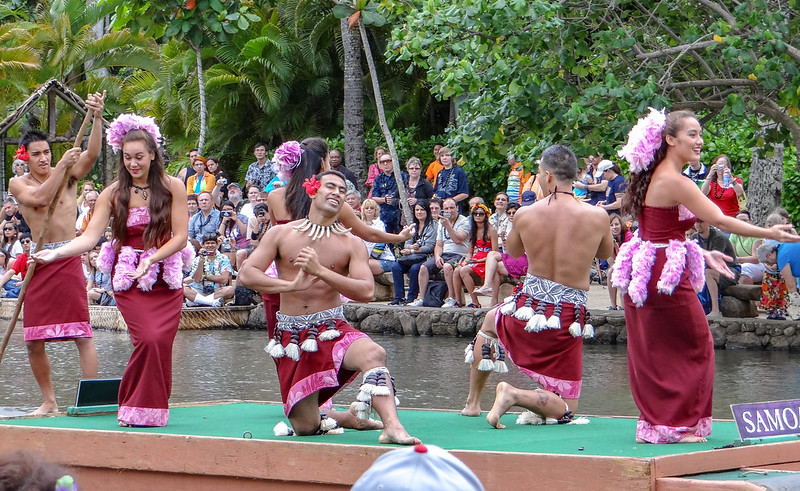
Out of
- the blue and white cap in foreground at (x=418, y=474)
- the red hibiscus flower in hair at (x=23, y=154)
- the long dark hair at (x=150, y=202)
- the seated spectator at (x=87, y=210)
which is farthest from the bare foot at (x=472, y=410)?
the seated spectator at (x=87, y=210)

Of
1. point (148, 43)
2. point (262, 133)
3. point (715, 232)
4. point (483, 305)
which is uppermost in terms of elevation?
point (148, 43)

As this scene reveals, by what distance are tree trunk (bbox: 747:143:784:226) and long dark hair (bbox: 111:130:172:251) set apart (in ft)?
36.6

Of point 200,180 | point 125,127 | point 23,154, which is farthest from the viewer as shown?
point 200,180

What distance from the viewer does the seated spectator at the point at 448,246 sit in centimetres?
1421

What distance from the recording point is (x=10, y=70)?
24.4 m

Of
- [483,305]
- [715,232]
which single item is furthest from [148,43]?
[715,232]

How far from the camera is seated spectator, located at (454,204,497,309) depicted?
1398 cm

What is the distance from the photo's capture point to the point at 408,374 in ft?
34.2

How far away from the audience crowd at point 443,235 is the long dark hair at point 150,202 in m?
5.53

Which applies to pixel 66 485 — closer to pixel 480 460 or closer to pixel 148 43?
pixel 480 460

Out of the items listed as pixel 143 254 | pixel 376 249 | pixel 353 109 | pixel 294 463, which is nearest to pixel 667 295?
pixel 294 463

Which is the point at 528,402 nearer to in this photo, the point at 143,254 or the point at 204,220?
the point at 143,254

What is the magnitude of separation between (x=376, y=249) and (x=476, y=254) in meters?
1.68

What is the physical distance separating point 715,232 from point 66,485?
10.9 meters
